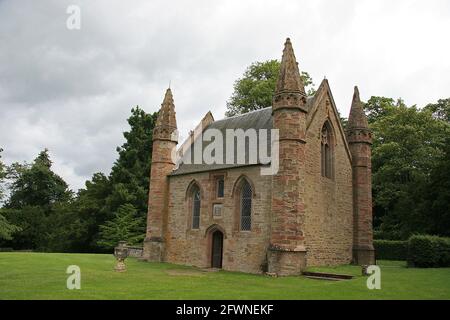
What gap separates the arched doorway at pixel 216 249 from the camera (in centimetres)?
2298

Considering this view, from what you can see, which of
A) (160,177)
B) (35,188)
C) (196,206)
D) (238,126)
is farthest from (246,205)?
(35,188)

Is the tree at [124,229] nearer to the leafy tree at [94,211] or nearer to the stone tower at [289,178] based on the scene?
the leafy tree at [94,211]

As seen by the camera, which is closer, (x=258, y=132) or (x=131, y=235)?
(x=258, y=132)

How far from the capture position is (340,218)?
2409cm

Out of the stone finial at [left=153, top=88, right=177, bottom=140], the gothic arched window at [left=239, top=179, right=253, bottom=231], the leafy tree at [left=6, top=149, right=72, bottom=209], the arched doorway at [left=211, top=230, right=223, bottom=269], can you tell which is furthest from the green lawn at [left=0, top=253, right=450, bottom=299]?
the leafy tree at [left=6, top=149, right=72, bottom=209]

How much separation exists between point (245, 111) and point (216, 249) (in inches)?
874

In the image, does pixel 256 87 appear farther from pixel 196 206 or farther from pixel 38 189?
pixel 38 189

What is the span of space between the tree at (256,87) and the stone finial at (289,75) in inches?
689

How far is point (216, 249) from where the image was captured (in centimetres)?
2328

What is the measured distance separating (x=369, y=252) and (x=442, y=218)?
720 centimetres

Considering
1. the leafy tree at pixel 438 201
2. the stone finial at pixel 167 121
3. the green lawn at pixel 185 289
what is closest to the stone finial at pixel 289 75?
the stone finial at pixel 167 121
